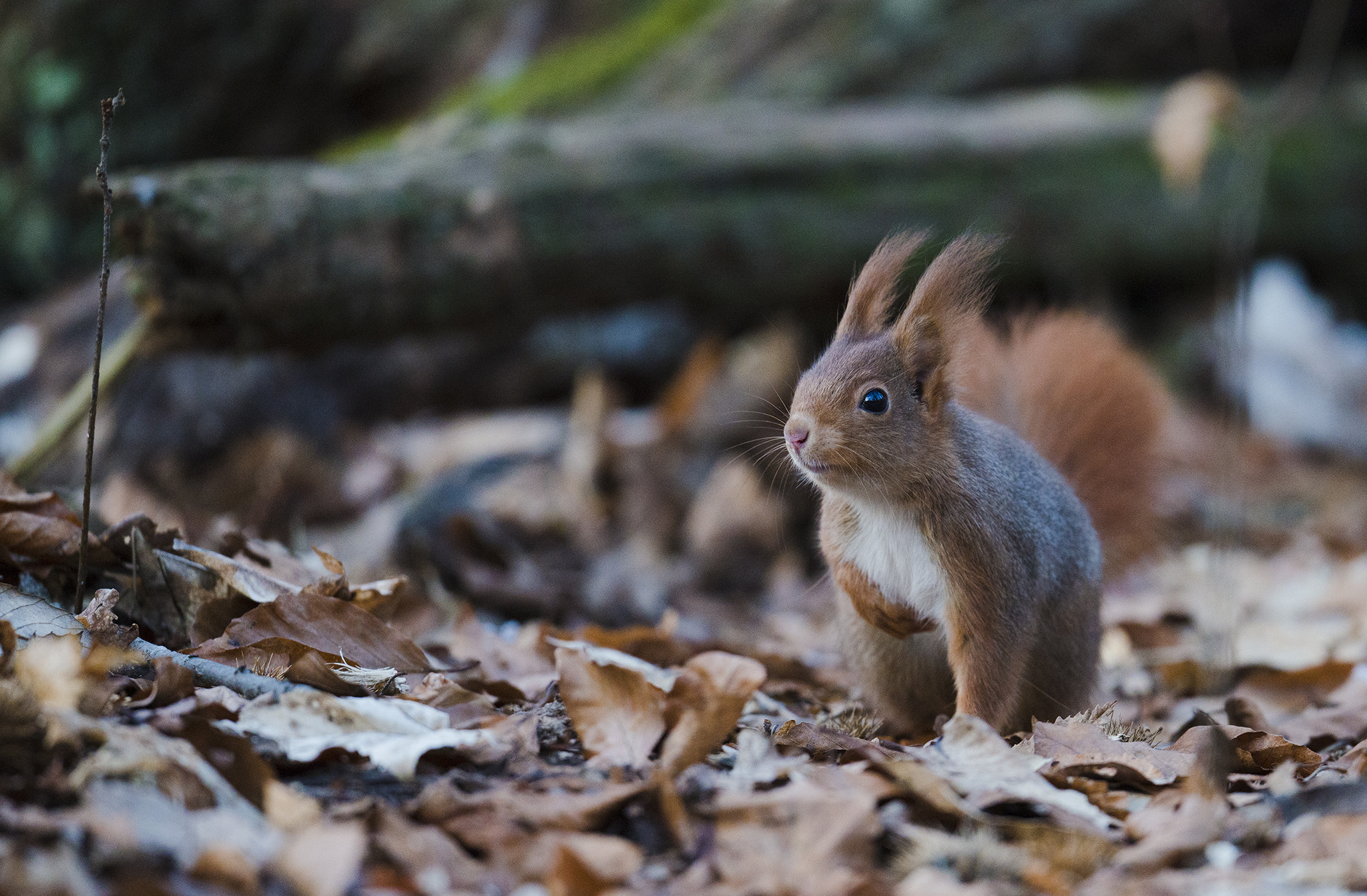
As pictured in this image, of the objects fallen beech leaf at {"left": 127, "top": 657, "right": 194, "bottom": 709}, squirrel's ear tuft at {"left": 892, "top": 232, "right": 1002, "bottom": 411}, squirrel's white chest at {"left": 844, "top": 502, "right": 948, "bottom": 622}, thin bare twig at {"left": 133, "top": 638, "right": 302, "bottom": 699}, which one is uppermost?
squirrel's ear tuft at {"left": 892, "top": 232, "right": 1002, "bottom": 411}

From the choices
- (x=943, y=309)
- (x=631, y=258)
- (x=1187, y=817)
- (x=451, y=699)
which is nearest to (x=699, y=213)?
(x=631, y=258)

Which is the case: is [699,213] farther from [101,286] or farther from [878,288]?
[101,286]

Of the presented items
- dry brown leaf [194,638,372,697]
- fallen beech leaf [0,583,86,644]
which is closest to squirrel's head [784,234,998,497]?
dry brown leaf [194,638,372,697]

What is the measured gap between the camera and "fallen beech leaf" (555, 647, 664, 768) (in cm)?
224

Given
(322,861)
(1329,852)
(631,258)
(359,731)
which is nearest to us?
(322,861)

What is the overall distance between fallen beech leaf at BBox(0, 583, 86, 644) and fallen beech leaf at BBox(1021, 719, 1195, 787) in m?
1.96

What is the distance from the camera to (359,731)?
214 centimetres

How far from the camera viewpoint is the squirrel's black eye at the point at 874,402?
2779mm

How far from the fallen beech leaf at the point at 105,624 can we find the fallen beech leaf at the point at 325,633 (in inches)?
5.3

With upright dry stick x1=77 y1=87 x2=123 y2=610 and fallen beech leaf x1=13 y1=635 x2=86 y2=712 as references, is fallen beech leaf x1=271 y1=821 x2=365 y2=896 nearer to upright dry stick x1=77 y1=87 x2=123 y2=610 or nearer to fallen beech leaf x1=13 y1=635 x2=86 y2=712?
fallen beech leaf x1=13 y1=635 x2=86 y2=712

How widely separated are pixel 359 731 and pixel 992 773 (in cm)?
119

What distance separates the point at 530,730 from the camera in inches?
90.3

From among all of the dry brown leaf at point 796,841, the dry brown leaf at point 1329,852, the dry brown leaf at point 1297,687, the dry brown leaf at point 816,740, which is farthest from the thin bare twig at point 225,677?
the dry brown leaf at point 1297,687

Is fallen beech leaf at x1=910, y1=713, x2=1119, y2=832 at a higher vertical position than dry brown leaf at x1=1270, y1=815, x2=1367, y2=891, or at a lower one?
lower
